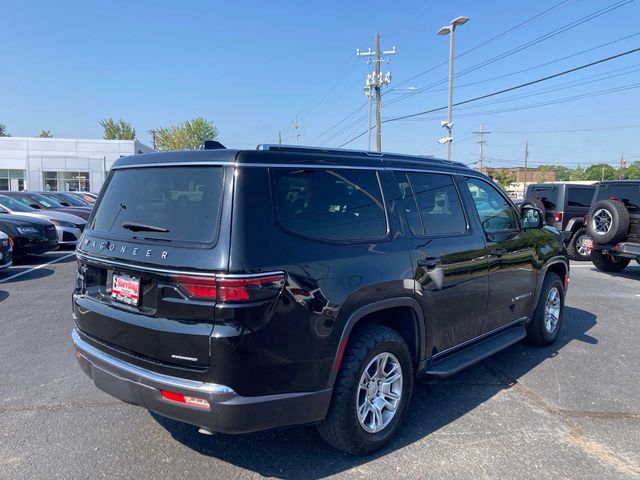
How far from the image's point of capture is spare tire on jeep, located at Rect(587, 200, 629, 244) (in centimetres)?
937

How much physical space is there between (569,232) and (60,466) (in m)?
12.6

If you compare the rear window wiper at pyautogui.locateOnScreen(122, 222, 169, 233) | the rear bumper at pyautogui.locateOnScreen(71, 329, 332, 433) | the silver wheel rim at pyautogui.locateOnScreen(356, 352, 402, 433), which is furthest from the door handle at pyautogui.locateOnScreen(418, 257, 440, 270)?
the rear window wiper at pyautogui.locateOnScreen(122, 222, 169, 233)

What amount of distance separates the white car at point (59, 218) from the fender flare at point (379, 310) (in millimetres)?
11655

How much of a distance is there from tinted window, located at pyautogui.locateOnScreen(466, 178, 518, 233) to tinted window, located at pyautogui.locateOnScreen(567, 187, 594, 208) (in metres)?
9.61

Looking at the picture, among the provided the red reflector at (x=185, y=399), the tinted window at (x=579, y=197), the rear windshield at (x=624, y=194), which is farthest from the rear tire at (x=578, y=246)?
the red reflector at (x=185, y=399)

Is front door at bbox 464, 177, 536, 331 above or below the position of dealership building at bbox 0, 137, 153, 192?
below

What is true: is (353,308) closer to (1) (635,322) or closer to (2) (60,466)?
(2) (60,466)

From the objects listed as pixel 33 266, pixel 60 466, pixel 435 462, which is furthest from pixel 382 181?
pixel 33 266

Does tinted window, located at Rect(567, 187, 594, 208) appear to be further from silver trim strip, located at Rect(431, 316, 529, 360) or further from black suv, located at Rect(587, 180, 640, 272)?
silver trim strip, located at Rect(431, 316, 529, 360)

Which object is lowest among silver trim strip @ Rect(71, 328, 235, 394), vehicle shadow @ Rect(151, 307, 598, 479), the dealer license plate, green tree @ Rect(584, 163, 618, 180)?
vehicle shadow @ Rect(151, 307, 598, 479)

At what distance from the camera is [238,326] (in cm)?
243

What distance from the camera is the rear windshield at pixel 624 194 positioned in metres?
9.65

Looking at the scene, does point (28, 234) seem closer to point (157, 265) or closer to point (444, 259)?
point (157, 265)

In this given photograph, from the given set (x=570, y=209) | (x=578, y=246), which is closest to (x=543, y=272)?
(x=578, y=246)
